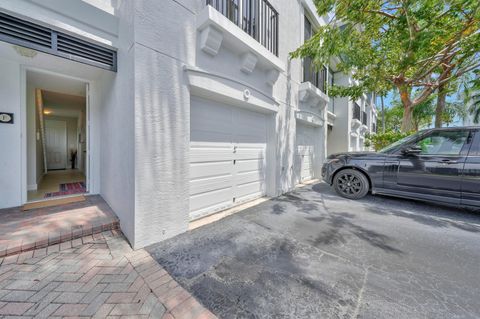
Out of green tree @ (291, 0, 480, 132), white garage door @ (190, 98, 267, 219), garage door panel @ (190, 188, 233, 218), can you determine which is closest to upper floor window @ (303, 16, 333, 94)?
green tree @ (291, 0, 480, 132)

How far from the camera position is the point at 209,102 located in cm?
339

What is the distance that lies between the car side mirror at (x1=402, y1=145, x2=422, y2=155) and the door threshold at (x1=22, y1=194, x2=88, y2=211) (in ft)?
21.3

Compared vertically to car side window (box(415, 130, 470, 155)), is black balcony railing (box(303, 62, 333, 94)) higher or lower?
higher

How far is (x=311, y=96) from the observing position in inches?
240

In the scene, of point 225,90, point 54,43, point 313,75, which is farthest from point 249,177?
point 313,75

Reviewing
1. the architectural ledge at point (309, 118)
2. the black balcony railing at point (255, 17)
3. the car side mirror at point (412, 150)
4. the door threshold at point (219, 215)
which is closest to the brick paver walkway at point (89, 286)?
the door threshold at point (219, 215)

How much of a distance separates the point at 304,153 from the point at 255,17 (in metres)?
4.19

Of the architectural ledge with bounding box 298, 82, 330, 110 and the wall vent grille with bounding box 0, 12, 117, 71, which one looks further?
the architectural ledge with bounding box 298, 82, 330, 110

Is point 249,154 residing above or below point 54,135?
below

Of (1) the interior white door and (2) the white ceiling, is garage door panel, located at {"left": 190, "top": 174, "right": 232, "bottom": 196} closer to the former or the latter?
(2) the white ceiling

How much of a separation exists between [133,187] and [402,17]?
5.95 meters

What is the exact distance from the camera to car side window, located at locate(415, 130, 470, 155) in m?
3.47

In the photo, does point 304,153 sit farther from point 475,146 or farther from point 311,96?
point 475,146

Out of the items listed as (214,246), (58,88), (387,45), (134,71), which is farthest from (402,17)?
(58,88)
